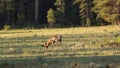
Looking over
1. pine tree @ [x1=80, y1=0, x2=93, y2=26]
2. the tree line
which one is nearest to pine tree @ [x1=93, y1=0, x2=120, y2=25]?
the tree line

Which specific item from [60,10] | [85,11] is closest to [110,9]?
[85,11]

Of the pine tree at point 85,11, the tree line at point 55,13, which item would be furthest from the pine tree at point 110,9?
the pine tree at point 85,11

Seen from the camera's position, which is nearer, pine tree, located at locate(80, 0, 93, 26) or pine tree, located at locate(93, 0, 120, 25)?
pine tree, located at locate(93, 0, 120, 25)

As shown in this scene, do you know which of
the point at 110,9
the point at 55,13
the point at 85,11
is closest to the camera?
the point at 110,9

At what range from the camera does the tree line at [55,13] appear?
6488 cm

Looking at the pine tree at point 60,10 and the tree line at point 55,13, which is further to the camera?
the pine tree at point 60,10

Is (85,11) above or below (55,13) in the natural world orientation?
above

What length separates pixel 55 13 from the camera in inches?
2633

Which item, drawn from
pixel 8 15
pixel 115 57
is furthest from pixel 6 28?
pixel 115 57

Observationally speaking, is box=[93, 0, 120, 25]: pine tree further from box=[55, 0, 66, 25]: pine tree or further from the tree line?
box=[55, 0, 66, 25]: pine tree

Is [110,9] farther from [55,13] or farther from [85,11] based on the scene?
[55,13]

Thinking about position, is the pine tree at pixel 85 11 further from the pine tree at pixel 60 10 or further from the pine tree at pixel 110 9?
the pine tree at pixel 110 9

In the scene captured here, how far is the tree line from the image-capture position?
213ft

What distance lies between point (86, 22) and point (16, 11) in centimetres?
1179
